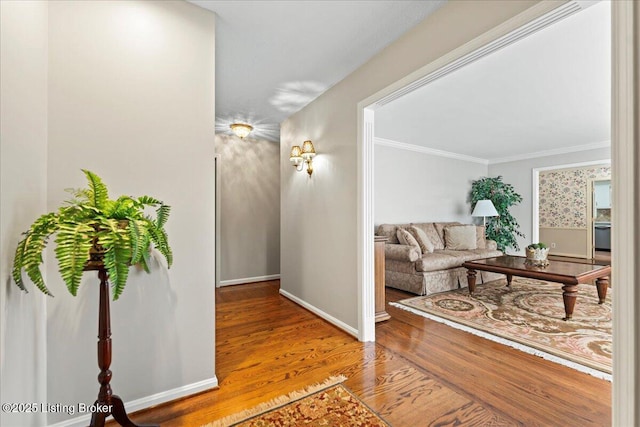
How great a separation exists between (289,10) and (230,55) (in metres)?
0.80

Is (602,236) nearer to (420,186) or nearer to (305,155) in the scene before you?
(420,186)

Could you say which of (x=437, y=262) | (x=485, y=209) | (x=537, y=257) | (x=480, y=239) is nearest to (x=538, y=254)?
(x=537, y=257)

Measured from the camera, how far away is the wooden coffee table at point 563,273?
9.74 ft

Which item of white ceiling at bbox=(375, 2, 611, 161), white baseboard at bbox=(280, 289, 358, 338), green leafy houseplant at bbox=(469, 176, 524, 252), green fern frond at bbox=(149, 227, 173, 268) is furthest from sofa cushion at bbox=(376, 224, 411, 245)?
green fern frond at bbox=(149, 227, 173, 268)

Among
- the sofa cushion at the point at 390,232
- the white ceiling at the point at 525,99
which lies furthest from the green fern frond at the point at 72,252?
the sofa cushion at the point at 390,232

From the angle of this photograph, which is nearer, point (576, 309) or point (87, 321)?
point (87, 321)

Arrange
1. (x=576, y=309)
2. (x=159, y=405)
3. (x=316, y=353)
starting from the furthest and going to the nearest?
1. (x=576, y=309)
2. (x=316, y=353)
3. (x=159, y=405)

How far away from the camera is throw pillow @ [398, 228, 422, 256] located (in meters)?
4.24

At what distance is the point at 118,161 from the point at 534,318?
3.99 m

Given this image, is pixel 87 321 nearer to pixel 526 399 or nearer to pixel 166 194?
pixel 166 194

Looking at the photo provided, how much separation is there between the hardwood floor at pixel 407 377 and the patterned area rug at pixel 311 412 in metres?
0.07

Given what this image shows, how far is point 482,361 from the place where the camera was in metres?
2.23

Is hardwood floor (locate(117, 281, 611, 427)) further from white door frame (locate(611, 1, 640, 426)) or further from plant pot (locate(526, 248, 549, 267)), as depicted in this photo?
plant pot (locate(526, 248, 549, 267))

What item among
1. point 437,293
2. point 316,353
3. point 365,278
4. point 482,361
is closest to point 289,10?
point 365,278
